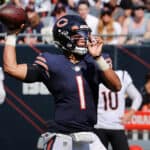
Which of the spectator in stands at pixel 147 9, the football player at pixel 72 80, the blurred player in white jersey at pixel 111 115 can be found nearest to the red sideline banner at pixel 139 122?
the blurred player in white jersey at pixel 111 115

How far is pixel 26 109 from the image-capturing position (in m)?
10.5

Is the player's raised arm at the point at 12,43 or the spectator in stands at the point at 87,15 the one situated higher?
the player's raised arm at the point at 12,43

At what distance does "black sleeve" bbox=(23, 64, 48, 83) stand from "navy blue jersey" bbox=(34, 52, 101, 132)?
0.11ft

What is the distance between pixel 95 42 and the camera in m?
5.97

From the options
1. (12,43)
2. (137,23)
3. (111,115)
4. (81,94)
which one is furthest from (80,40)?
(137,23)

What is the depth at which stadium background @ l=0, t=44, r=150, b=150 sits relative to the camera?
1044 centimetres

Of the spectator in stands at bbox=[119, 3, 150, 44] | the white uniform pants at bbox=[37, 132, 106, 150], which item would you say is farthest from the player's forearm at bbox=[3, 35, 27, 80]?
the spectator in stands at bbox=[119, 3, 150, 44]

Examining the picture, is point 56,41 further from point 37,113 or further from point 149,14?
point 149,14

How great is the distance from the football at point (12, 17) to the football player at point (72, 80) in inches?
3.8

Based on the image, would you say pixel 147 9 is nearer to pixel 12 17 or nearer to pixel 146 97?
pixel 146 97

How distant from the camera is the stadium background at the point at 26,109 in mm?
10438

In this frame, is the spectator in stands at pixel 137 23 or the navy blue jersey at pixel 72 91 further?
the spectator in stands at pixel 137 23

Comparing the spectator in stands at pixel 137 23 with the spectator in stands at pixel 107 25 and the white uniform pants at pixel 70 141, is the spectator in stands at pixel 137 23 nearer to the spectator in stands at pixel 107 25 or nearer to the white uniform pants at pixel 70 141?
the spectator in stands at pixel 107 25

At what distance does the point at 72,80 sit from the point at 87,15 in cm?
618
